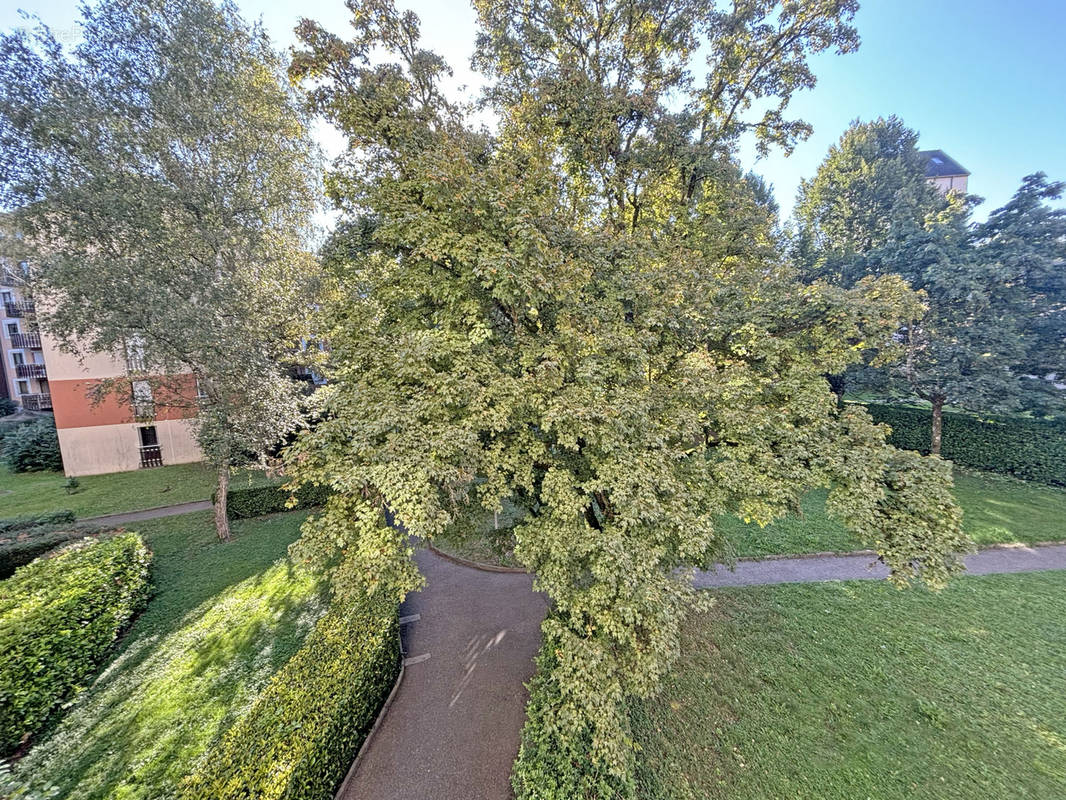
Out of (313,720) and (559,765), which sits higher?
(313,720)

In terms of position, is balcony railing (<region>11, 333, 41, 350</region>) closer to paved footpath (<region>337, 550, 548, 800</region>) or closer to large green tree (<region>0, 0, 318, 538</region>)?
large green tree (<region>0, 0, 318, 538</region>)

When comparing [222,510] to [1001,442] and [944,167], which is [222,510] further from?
[944,167]

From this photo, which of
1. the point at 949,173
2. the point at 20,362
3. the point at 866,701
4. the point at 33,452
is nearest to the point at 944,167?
the point at 949,173

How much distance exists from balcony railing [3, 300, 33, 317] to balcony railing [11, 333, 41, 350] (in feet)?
5.06

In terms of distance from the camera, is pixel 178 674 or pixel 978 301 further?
pixel 978 301

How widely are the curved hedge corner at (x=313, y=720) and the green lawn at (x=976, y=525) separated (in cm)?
919

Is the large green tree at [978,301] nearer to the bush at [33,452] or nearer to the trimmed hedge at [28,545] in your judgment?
the trimmed hedge at [28,545]

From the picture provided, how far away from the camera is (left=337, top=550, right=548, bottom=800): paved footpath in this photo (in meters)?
5.30

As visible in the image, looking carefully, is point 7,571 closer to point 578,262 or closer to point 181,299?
point 181,299

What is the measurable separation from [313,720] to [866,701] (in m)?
8.26

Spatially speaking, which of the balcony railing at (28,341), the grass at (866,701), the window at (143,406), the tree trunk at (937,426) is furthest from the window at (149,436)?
the tree trunk at (937,426)

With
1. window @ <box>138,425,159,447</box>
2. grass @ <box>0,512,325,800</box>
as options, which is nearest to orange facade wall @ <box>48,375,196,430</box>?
window @ <box>138,425,159,447</box>

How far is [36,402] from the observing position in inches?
1107

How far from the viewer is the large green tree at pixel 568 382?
5047mm
